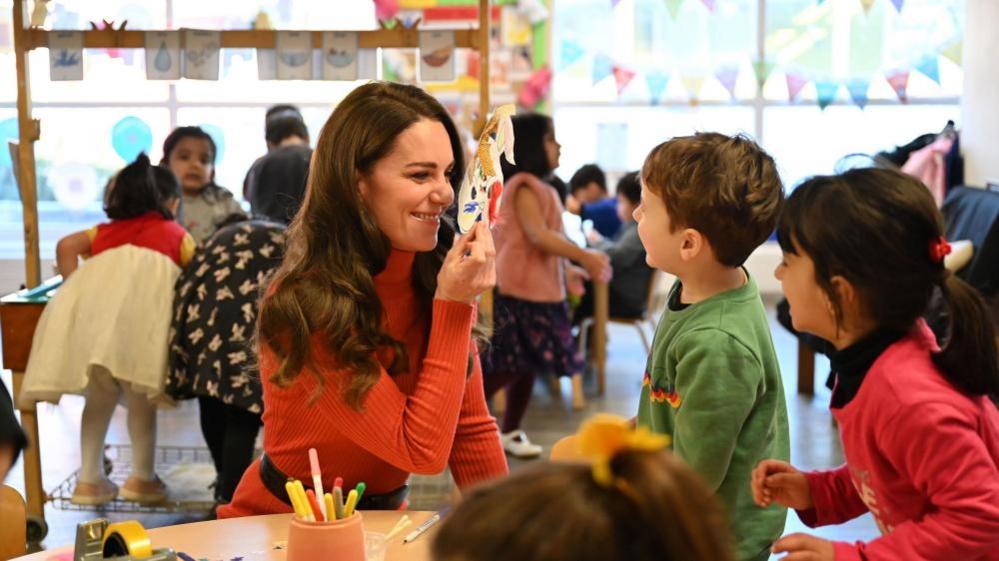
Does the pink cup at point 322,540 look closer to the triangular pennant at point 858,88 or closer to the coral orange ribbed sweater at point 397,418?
the coral orange ribbed sweater at point 397,418

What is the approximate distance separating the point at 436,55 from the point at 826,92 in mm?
5415

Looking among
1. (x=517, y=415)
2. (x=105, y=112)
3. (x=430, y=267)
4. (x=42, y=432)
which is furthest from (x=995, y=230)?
(x=105, y=112)

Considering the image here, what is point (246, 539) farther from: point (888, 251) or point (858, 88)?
point (858, 88)

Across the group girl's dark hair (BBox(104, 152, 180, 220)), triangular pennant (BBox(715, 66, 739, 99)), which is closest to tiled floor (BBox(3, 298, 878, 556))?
girl's dark hair (BBox(104, 152, 180, 220))

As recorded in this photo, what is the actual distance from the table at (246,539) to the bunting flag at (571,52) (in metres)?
7.06

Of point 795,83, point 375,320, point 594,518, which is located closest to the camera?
point 594,518

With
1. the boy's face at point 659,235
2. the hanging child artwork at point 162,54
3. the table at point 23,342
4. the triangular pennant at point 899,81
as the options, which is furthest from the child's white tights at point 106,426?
the triangular pennant at point 899,81

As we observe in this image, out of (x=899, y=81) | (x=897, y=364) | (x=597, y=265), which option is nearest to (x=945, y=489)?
(x=897, y=364)

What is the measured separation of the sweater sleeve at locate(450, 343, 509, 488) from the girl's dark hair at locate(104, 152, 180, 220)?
2001mm

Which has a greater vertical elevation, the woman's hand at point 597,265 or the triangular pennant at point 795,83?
the triangular pennant at point 795,83

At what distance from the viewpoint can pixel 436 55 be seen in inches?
137

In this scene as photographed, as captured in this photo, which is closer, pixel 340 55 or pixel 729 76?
pixel 340 55

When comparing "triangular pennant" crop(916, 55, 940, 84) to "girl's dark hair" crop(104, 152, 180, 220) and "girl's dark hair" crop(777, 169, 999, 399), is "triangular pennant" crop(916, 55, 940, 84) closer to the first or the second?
"girl's dark hair" crop(104, 152, 180, 220)

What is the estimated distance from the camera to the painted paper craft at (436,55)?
136 inches
